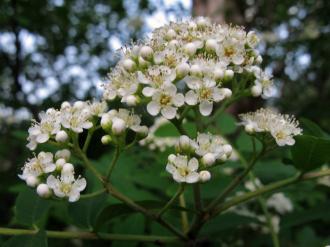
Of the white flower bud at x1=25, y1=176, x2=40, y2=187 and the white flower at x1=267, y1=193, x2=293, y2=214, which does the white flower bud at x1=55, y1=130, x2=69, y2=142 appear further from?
the white flower at x1=267, y1=193, x2=293, y2=214

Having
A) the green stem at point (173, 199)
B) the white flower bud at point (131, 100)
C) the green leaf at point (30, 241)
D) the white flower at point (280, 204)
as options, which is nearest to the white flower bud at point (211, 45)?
the white flower bud at point (131, 100)

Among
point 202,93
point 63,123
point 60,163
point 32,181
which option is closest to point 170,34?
point 202,93

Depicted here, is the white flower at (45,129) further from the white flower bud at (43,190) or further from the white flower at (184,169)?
the white flower at (184,169)

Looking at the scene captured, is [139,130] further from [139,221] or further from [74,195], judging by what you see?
[139,221]

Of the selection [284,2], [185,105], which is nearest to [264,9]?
[284,2]

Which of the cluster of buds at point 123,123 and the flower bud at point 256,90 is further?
the flower bud at point 256,90

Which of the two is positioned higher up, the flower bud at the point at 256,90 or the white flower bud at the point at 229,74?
the white flower bud at the point at 229,74

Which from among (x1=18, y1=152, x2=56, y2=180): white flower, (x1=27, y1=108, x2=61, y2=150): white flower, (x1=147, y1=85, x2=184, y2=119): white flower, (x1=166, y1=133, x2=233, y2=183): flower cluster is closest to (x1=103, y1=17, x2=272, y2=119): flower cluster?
(x1=147, y1=85, x2=184, y2=119): white flower
